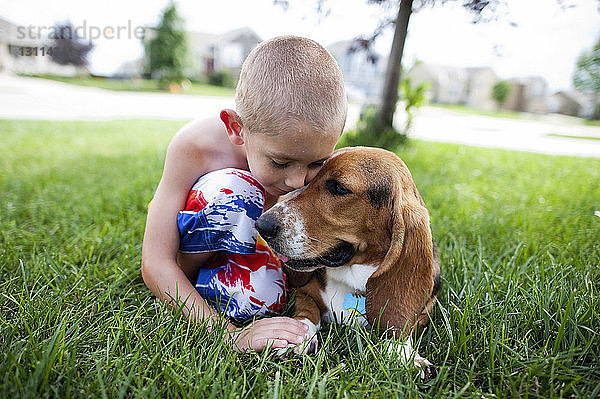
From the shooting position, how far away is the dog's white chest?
213cm

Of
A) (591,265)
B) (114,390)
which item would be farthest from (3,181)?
(591,265)

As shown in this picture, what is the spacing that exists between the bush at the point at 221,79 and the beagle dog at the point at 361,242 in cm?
3984

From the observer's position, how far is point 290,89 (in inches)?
76.3

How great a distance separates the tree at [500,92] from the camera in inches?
1852

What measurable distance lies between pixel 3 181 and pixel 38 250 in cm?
233

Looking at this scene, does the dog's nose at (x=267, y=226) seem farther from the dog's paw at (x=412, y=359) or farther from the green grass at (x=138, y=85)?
the green grass at (x=138, y=85)

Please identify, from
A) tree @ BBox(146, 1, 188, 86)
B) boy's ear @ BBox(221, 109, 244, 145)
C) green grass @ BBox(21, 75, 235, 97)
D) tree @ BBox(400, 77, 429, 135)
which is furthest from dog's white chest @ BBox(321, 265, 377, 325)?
tree @ BBox(146, 1, 188, 86)

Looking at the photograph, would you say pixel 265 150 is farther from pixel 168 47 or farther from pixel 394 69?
pixel 168 47

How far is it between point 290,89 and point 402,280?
0.97 meters

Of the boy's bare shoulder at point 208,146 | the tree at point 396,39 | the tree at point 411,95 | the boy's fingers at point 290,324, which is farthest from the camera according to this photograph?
the tree at point 411,95

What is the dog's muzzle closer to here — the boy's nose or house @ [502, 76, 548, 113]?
the boy's nose

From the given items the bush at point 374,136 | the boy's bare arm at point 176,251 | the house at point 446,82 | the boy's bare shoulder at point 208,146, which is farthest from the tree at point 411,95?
the house at point 446,82

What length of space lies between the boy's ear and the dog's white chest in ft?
→ 2.64

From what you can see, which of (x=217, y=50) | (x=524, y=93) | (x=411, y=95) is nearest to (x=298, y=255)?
(x=411, y=95)
